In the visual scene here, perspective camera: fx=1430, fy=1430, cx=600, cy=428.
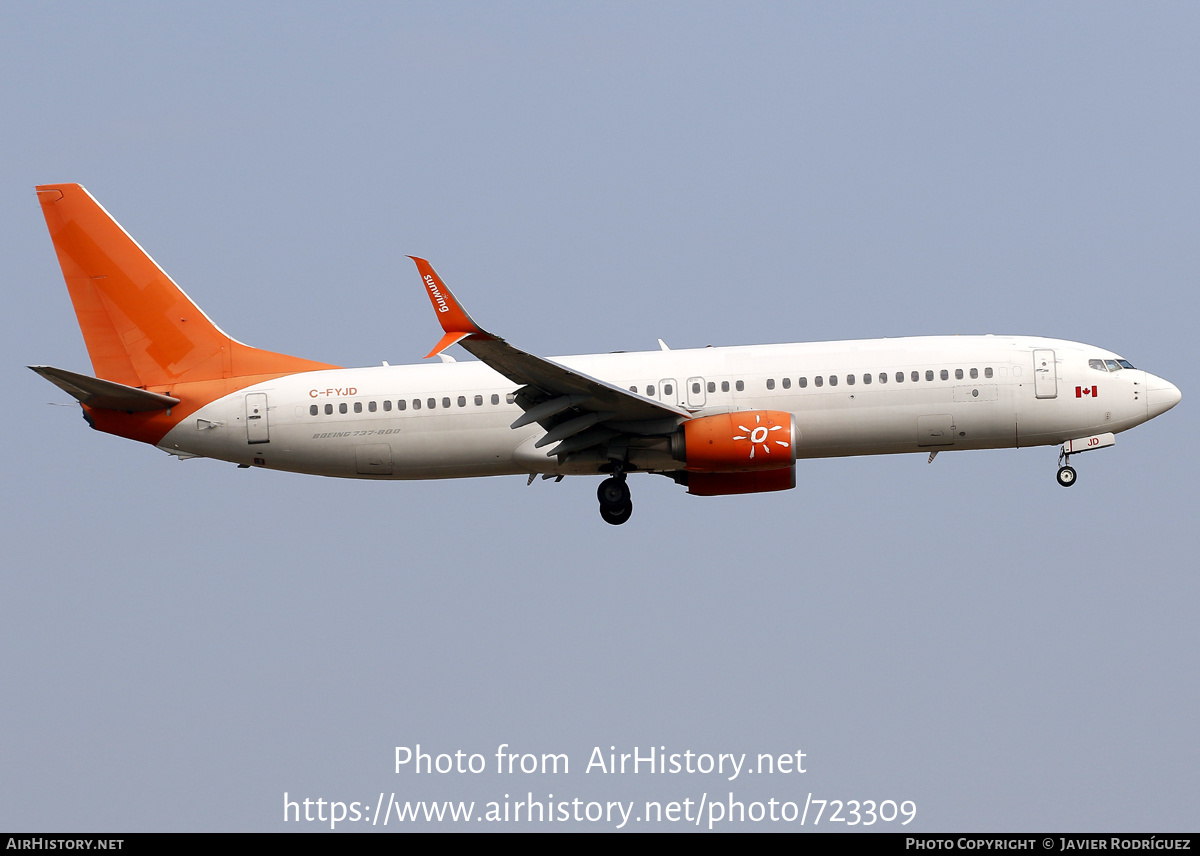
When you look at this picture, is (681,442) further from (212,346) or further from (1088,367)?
(212,346)

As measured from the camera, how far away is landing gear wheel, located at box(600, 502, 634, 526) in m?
36.7

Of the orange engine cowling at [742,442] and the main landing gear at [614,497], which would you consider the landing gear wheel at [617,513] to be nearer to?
the main landing gear at [614,497]

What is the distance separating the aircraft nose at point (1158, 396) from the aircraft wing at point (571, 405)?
39.0 feet

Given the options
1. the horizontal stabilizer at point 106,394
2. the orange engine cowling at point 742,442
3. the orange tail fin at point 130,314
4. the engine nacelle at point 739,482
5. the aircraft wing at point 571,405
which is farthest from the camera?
the orange tail fin at point 130,314

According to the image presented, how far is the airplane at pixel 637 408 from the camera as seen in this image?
115 ft

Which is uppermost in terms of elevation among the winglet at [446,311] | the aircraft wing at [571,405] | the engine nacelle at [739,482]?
the winglet at [446,311]

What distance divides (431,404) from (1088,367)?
54.7 feet

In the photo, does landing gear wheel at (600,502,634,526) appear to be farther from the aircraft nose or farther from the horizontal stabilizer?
the aircraft nose

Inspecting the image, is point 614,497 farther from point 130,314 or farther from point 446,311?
point 130,314

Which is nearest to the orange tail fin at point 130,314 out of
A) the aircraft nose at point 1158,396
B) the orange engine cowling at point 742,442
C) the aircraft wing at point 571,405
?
the aircraft wing at point 571,405

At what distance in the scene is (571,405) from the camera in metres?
34.3

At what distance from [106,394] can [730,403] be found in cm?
1571

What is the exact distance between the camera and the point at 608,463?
119 feet

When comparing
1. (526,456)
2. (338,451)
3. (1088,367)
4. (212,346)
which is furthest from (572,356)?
(1088,367)
